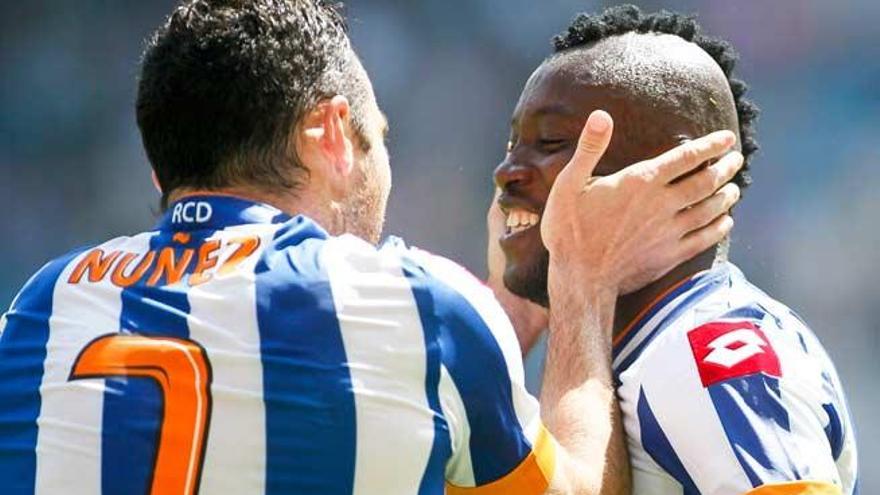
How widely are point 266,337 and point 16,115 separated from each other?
23.1 feet

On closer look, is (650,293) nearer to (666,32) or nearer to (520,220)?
(520,220)

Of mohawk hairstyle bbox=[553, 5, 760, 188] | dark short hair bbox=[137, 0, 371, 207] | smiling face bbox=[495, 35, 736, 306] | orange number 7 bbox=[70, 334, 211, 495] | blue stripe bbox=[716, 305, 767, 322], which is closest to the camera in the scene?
orange number 7 bbox=[70, 334, 211, 495]

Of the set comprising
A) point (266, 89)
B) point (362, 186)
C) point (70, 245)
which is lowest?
point (70, 245)

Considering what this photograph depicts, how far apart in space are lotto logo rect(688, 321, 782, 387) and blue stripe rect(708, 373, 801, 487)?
0.02 meters

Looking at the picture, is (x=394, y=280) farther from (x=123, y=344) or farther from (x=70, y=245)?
(x=70, y=245)

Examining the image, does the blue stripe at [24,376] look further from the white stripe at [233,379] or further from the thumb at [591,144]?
the thumb at [591,144]

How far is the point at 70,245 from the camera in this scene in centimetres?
856

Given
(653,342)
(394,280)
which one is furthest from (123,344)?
(653,342)

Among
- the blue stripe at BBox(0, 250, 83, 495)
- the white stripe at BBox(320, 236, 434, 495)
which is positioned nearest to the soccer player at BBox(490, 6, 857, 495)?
the white stripe at BBox(320, 236, 434, 495)

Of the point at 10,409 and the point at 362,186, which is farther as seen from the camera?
the point at 362,186

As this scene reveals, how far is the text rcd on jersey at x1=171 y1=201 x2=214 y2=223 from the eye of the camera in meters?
2.43

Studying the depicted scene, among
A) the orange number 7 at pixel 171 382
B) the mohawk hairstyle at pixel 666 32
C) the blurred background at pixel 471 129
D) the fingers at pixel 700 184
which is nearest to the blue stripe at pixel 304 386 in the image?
the orange number 7 at pixel 171 382

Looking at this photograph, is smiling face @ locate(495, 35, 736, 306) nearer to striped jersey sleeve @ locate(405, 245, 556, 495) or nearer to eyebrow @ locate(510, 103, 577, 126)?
eyebrow @ locate(510, 103, 577, 126)

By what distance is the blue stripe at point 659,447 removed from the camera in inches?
99.8
